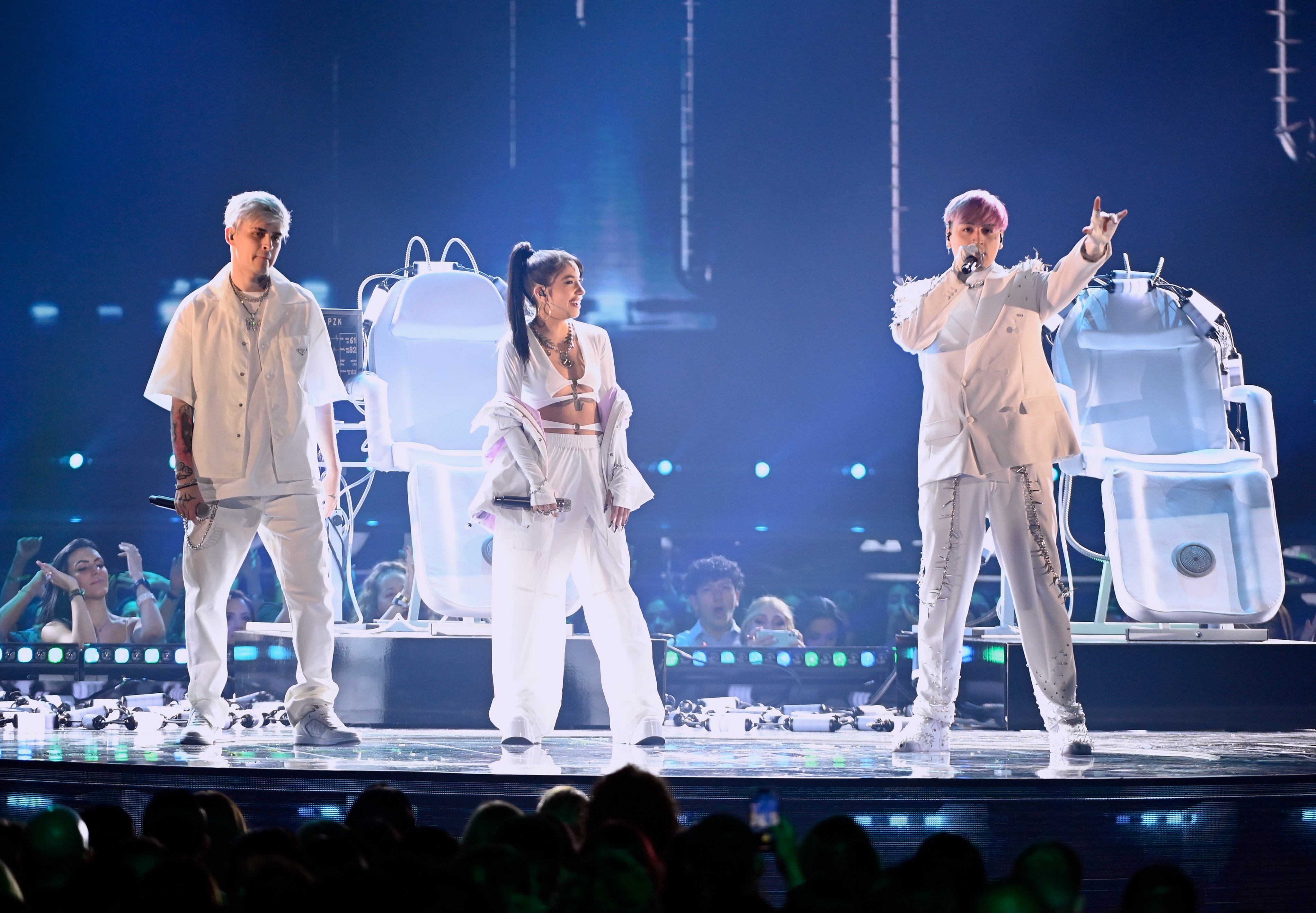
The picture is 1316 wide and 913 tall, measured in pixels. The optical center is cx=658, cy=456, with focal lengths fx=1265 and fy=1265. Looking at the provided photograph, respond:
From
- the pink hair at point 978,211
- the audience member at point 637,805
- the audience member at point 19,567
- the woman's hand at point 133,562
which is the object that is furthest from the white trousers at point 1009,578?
the audience member at point 19,567

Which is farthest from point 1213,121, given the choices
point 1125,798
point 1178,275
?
point 1125,798

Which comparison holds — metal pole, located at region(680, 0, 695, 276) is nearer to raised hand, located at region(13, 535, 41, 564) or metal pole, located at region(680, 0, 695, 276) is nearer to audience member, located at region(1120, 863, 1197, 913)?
raised hand, located at region(13, 535, 41, 564)

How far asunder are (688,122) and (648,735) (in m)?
4.82

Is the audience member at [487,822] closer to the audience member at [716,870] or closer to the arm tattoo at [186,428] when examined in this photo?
the audience member at [716,870]

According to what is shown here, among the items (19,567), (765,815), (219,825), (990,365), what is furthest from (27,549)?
(765,815)

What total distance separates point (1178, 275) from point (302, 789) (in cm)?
642

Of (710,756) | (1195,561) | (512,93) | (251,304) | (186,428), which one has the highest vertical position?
(512,93)

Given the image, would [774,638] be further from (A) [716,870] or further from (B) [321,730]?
(A) [716,870]

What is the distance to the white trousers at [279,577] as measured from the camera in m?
3.55

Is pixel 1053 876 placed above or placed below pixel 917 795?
above

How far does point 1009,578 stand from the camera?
341 cm

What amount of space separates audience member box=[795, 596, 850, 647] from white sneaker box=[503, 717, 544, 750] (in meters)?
3.78

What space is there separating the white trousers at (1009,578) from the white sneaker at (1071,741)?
2cm

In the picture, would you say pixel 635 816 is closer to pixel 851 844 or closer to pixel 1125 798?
pixel 851 844
